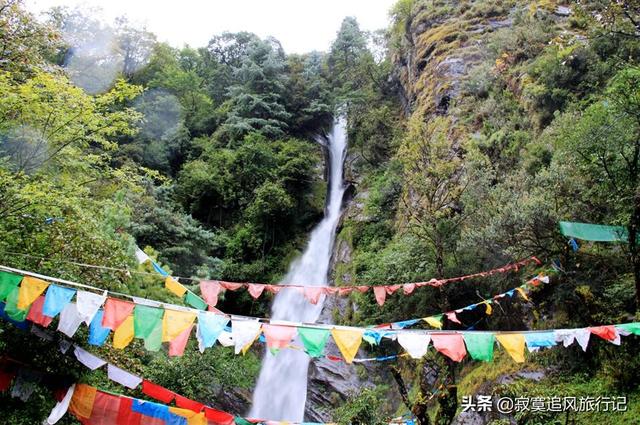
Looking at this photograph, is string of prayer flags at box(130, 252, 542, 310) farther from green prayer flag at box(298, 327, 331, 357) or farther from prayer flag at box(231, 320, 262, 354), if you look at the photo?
green prayer flag at box(298, 327, 331, 357)

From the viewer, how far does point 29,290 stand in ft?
18.5

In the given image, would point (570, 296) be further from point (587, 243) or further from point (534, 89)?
point (534, 89)

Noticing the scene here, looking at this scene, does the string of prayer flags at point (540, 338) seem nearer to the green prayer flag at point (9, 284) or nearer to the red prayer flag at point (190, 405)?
the red prayer flag at point (190, 405)

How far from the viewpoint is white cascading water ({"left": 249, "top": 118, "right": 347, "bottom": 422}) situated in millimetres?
15547

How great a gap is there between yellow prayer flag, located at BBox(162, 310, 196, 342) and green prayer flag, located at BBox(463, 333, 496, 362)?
11.2 feet

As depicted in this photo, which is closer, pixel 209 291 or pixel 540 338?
pixel 540 338

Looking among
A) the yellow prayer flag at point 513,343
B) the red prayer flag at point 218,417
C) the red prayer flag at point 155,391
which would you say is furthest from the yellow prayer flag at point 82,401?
the yellow prayer flag at point 513,343

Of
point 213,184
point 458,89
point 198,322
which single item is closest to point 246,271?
point 213,184

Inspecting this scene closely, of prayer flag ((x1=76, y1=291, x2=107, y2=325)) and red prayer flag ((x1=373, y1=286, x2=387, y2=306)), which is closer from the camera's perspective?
prayer flag ((x1=76, y1=291, x2=107, y2=325))

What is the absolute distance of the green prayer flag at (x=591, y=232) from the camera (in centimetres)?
843

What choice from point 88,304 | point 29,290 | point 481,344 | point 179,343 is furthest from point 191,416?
point 481,344

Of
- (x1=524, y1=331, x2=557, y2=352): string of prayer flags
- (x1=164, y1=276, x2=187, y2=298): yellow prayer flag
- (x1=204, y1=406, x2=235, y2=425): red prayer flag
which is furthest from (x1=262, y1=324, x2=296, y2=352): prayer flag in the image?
(x1=164, y1=276, x2=187, y2=298): yellow prayer flag

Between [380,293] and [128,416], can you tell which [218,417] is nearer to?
[128,416]

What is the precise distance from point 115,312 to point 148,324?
0.44 m
